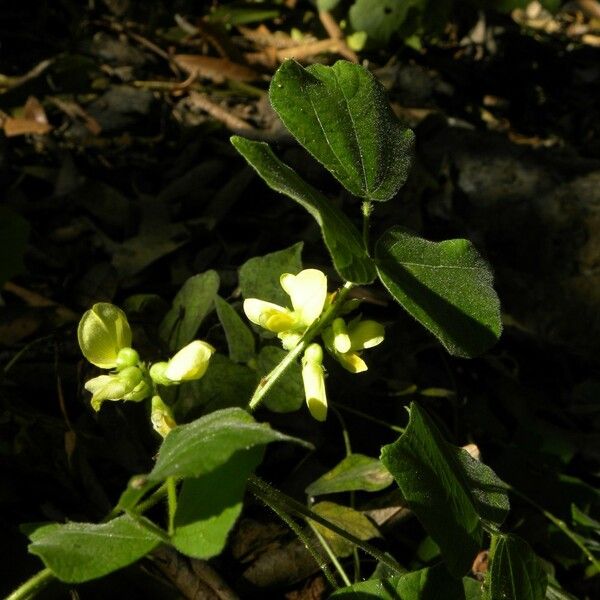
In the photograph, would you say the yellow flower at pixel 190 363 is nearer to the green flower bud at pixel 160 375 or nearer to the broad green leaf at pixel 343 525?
the green flower bud at pixel 160 375

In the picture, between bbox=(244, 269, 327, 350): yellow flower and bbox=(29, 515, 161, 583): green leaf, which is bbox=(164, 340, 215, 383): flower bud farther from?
bbox=(29, 515, 161, 583): green leaf

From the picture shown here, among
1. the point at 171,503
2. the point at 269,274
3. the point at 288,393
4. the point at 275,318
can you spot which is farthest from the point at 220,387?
the point at 171,503

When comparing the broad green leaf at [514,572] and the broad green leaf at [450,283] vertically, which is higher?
the broad green leaf at [450,283]

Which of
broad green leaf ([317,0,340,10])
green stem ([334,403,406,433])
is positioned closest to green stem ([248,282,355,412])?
green stem ([334,403,406,433])

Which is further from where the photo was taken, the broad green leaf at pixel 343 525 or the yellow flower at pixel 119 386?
the broad green leaf at pixel 343 525

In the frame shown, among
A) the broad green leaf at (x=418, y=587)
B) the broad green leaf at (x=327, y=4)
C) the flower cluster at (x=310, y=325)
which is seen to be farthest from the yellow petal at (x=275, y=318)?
the broad green leaf at (x=327, y=4)

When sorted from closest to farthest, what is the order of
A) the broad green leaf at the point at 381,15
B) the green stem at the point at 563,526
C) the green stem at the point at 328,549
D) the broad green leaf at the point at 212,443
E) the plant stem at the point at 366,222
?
the broad green leaf at the point at 212,443 < the plant stem at the point at 366,222 < the green stem at the point at 328,549 < the green stem at the point at 563,526 < the broad green leaf at the point at 381,15
